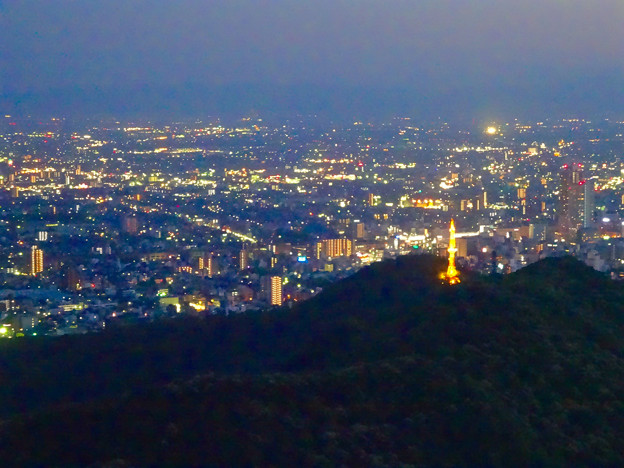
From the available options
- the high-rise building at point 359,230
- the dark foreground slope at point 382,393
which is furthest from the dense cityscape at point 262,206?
the dark foreground slope at point 382,393

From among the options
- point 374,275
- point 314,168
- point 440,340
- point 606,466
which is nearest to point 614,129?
point 314,168

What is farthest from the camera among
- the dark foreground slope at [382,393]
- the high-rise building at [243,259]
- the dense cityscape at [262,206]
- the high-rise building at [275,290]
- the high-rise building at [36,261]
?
the high-rise building at [243,259]

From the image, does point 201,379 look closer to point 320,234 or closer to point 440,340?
point 440,340

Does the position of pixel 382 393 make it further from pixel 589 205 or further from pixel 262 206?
pixel 262 206

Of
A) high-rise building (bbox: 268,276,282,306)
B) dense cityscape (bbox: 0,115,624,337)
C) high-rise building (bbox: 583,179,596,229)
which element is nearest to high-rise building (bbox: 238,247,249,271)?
dense cityscape (bbox: 0,115,624,337)

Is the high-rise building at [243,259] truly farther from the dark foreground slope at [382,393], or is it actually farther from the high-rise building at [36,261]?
the dark foreground slope at [382,393]
